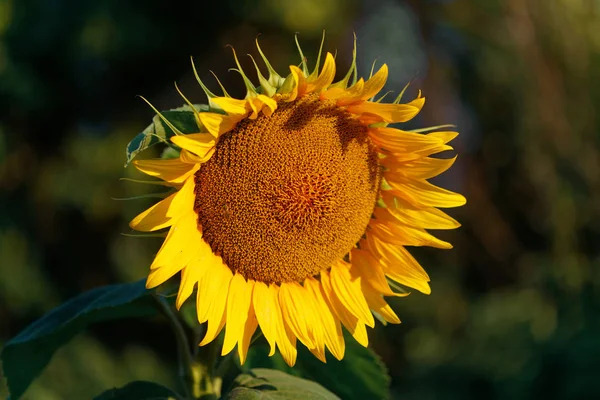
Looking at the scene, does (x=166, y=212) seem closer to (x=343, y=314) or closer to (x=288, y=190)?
(x=288, y=190)

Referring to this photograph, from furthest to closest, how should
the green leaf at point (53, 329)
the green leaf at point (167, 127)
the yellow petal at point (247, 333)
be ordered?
the green leaf at point (53, 329)
the yellow petal at point (247, 333)
the green leaf at point (167, 127)

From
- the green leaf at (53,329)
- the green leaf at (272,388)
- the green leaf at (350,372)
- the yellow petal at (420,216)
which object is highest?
the yellow petal at (420,216)

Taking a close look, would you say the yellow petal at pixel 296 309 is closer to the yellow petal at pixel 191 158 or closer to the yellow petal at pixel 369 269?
the yellow petal at pixel 369 269

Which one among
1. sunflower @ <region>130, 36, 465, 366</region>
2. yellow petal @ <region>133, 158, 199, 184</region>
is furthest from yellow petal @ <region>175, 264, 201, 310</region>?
yellow petal @ <region>133, 158, 199, 184</region>

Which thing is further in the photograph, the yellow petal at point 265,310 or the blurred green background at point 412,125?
the blurred green background at point 412,125

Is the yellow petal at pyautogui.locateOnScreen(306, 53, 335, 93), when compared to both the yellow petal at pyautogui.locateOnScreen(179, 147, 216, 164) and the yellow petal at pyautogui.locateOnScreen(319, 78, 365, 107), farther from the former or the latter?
the yellow petal at pyautogui.locateOnScreen(179, 147, 216, 164)

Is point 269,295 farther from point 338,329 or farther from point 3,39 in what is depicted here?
point 3,39

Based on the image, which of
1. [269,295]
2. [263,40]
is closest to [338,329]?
[269,295]

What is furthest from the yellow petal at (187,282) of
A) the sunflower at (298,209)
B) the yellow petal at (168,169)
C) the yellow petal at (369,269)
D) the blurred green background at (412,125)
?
the blurred green background at (412,125)
